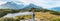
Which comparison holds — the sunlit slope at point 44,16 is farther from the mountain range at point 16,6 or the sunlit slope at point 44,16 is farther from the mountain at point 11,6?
the mountain at point 11,6

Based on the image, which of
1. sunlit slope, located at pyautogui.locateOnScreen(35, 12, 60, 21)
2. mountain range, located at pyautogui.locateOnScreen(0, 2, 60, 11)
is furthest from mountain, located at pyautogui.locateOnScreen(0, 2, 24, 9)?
sunlit slope, located at pyautogui.locateOnScreen(35, 12, 60, 21)

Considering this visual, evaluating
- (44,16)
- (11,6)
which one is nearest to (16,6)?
(11,6)

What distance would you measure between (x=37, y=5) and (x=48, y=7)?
0.45ft

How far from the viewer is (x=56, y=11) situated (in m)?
1.70

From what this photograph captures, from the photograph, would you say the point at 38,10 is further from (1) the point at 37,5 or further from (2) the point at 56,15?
(2) the point at 56,15

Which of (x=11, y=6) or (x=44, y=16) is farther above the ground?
(x=11, y=6)

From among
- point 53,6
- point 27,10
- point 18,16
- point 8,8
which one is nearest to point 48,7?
point 53,6

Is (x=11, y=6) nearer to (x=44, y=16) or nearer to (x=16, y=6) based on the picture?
(x=16, y=6)

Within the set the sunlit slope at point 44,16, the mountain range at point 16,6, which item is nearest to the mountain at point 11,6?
the mountain range at point 16,6

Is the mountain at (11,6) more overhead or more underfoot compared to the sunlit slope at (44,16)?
more overhead

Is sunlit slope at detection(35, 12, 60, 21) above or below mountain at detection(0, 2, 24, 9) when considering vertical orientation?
below

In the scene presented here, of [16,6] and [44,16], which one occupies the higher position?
[16,6]

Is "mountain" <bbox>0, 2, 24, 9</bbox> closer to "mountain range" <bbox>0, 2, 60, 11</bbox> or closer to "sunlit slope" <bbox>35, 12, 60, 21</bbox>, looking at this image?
"mountain range" <bbox>0, 2, 60, 11</bbox>

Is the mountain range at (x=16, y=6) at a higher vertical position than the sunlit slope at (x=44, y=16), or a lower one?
higher
